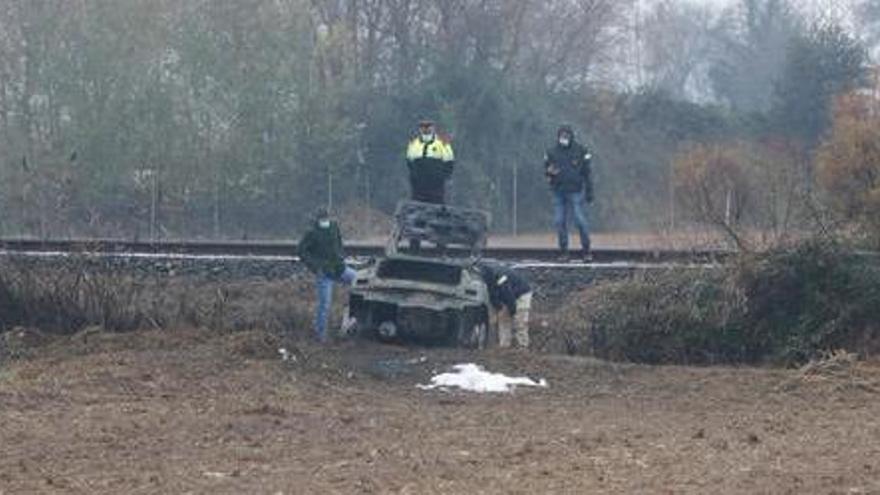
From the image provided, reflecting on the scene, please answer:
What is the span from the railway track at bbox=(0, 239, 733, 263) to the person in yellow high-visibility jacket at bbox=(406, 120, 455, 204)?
1218mm

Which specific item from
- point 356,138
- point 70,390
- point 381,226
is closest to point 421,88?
point 356,138

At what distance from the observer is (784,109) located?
169 feet

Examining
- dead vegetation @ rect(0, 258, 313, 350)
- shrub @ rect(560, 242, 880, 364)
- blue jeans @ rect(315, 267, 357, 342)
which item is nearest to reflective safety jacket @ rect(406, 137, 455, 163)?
blue jeans @ rect(315, 267, 357, 342)

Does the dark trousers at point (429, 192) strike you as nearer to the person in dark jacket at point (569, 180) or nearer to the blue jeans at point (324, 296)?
the person in dark jacket at point (569, 180)

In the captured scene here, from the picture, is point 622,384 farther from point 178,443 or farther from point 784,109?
point 784,109

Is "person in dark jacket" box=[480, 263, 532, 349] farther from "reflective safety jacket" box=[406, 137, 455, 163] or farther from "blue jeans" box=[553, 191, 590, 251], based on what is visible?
"blue jeans" box=[553, 191, 590, 251]

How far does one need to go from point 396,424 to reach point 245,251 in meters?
11.8

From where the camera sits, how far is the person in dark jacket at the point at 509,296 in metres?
20.9

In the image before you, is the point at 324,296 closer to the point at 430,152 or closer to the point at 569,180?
the point at 430,152

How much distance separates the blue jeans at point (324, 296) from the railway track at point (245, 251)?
40.8 inches

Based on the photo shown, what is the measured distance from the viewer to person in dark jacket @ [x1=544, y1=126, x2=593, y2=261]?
25.3 m

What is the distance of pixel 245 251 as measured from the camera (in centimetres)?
2627

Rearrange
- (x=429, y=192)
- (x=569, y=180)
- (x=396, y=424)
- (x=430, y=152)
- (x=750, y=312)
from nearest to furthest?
(x=396, y=424) < (x=750, y=312) < (x=430, y=152) < (x=429, y=192) < (x=569, y=180)

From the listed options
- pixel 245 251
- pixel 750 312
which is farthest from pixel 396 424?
pixel 245 251
